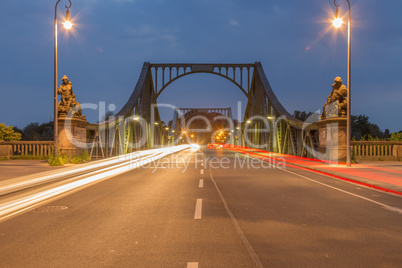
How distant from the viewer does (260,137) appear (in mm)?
53156

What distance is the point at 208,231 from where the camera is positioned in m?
5.91

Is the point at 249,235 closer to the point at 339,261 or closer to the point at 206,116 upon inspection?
the point at 339,261

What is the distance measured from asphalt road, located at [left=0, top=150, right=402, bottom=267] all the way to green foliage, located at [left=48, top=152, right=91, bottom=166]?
32.7 ft

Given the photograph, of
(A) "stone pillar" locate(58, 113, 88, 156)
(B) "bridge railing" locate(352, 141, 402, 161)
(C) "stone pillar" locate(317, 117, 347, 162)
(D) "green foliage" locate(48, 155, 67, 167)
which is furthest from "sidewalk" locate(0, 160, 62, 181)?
(B) "bridge railing" locate(352, 141, 402, 161)

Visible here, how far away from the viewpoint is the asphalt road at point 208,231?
454 cm

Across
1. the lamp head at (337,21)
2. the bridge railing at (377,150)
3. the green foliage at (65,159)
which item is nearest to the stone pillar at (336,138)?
the bridge railing at (377,150)

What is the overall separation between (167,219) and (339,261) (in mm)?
3426

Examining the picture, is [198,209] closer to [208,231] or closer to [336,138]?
[208,231]

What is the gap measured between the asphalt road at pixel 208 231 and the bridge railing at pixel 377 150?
15415 mm

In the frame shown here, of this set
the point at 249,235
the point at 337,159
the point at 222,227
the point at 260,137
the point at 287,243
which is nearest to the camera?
the point at 287,243

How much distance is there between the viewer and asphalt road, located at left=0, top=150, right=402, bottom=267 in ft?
14.9

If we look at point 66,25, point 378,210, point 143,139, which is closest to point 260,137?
point 143,139

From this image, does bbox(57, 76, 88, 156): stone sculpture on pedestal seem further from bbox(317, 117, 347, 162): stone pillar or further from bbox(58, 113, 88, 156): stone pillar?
bbox(317, 117, 347, 162): stone pillar

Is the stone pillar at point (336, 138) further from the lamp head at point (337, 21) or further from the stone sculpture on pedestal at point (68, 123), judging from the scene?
the stone sculpture on pedestal at point (68, 123)
